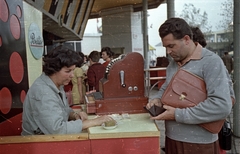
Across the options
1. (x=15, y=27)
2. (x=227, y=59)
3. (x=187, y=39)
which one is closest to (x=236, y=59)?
(x=227, y=59)

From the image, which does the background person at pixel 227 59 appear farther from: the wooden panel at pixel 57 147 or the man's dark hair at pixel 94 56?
the wooden panel at pixel 57 147

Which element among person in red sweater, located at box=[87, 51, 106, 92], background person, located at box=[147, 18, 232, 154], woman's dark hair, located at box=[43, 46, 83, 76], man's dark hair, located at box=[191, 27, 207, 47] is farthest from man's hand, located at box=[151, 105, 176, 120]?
person in red sweater, located at box=[87, 51, 106, 92]

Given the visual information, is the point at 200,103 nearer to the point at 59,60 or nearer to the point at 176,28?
the point at 176,28

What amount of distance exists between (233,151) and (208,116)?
1621mm

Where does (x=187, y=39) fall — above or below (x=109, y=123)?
above

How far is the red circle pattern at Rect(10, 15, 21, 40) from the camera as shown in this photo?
51.5 inches

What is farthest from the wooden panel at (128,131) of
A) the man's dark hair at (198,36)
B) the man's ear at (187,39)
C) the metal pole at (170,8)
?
the metal pole at (170,8)

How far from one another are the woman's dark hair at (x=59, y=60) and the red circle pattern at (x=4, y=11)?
446mm

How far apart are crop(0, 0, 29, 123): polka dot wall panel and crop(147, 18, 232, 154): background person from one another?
0.86 m

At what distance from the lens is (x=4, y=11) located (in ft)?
3.96

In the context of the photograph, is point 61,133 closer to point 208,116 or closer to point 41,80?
point 41,80

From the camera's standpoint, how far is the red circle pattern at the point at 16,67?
1312 mm

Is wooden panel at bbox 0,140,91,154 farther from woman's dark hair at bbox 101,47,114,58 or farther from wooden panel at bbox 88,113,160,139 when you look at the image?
woman's dark hair at bbox 101,47,114,58

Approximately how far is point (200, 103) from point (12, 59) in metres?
1.07
